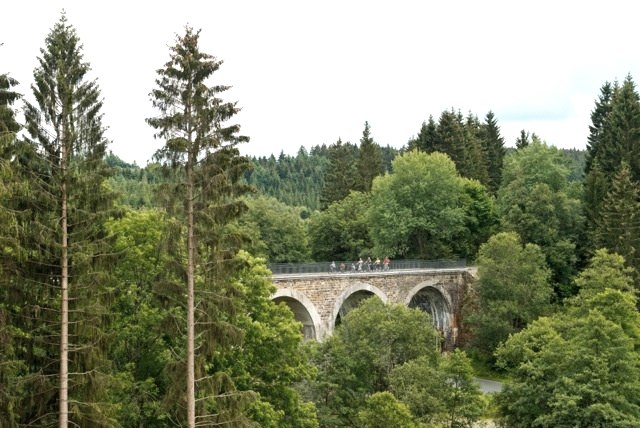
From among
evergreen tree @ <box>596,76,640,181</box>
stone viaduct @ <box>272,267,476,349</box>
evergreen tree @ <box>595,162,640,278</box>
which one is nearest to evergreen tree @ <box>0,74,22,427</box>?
stone viaduct @ <box>272,267,476,349</box>

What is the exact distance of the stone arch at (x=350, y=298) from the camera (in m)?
46.5

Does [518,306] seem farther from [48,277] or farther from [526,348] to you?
[48,277]

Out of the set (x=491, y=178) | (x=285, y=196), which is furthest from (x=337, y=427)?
(x=285, y=196)

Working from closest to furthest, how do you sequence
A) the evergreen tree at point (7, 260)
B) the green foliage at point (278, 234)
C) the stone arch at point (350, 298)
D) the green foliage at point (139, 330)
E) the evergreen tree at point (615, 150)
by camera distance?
the evergreen tree at point (7, 260) < the green foliage at point (139, 330) < the stone arch at point (350, 298) < the evergreen tree at point (615, 150) < the green foliage at point (278, 234)

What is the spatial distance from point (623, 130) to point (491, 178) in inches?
774

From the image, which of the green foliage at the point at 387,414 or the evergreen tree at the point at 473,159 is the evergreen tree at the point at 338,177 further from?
the green foliage at the point at 387,414

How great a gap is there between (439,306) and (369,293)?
25.2ft

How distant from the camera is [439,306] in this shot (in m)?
55.8

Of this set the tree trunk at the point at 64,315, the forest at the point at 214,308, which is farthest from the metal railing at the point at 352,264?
the tree trunk at the point at 64,315

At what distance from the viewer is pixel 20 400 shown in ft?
59.7

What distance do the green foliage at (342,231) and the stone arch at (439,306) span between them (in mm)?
10065

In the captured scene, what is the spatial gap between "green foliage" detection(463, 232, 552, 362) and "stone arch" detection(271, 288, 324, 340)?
10.4m

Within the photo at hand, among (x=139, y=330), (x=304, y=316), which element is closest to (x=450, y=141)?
(x=304, y=316)

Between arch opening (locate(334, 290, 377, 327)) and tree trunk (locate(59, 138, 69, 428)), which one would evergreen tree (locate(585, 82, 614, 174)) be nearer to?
arch opening (locate(334, 290, 377, 327))
